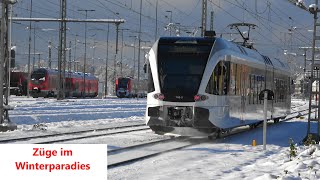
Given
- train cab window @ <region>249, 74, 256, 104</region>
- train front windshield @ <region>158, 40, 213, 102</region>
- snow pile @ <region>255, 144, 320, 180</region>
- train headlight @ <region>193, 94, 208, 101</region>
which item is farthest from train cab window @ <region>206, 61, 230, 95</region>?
snow pile @ <region>255, 144, 320, 180</region>

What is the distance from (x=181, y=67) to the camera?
16.0 meters

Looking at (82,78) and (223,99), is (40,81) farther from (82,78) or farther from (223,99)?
(223,99)

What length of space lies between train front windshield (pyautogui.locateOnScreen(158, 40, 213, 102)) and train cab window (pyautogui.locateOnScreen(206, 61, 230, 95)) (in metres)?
0.41

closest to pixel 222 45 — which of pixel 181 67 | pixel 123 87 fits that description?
pixel 181 67

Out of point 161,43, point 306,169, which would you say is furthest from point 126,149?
point 306,169

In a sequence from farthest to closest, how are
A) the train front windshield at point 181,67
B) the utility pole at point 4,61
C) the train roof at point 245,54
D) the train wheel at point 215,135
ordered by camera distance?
1. the utility pole at point 4,61
2. the train wheel at point 215,135
3. the train roof at point 245,54
4. the train front windshield at point 181,67

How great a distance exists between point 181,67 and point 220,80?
1334mm

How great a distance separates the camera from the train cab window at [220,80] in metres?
16.1

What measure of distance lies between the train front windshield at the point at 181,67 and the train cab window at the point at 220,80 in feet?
1.34

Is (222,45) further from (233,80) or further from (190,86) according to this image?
(190,86)

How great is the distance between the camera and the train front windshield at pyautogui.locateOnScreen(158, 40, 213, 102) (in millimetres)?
15820

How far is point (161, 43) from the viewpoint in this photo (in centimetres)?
1641

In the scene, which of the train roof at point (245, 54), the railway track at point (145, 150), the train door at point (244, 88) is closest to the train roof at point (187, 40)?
the train roof at point (245, 54)

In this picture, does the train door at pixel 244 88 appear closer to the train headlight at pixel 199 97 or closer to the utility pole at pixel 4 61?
the train headlight at pixel 199 97
